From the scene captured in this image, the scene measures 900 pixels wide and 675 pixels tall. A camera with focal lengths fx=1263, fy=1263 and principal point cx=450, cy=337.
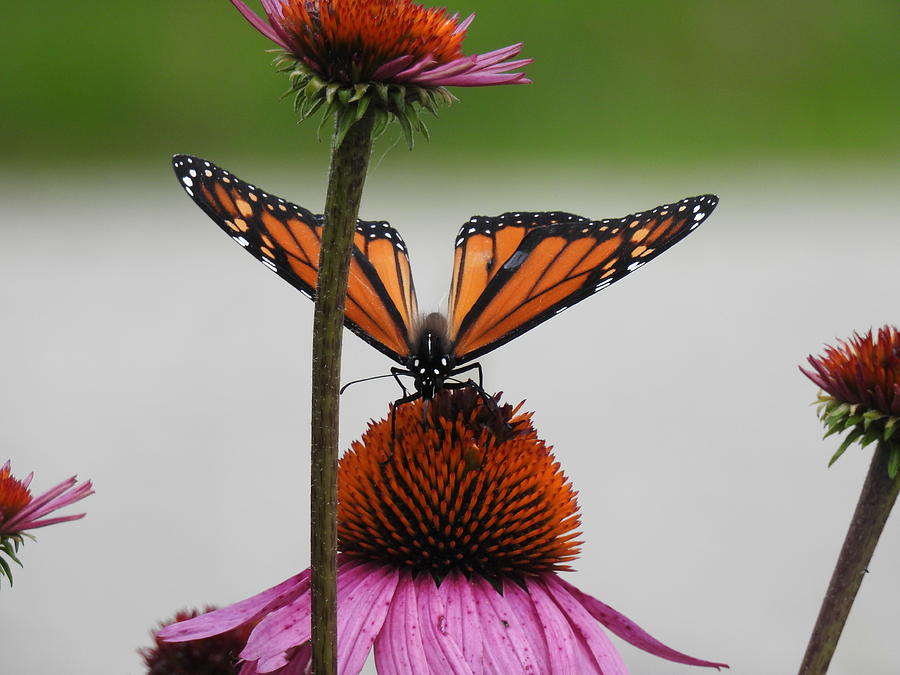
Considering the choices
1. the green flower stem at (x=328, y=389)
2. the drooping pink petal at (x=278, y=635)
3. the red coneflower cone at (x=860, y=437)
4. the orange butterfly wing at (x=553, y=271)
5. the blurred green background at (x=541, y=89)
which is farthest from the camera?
the blurred green background at (x=541, y=89)

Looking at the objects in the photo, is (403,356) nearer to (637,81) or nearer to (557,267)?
(557,267)

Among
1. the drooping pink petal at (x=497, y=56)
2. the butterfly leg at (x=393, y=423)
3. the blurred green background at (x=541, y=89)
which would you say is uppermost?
the blurred green background at (x=541, y=89)

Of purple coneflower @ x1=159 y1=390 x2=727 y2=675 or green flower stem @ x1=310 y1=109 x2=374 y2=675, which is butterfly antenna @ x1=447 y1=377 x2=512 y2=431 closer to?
purple coneflower @ x1=159 y1=390 x2=727 y2=675

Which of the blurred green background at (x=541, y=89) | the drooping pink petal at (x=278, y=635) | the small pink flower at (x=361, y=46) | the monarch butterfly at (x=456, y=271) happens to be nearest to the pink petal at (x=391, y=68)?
the small pink flower at (x=361, y=46)

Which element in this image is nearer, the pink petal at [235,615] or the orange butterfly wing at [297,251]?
the pink petal at [235,615]

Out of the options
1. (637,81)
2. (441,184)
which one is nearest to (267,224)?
(441,184)

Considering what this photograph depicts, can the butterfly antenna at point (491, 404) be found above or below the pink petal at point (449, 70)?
below

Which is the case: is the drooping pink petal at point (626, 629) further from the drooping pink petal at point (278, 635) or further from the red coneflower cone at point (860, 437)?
the drooping pink petal at point (278, 635)

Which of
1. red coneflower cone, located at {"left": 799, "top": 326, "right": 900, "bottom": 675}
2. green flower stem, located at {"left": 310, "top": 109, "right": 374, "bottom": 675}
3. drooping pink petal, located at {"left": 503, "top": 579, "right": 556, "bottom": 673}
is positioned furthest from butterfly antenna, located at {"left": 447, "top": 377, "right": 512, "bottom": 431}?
green flower stem, located at {"left": 310, "top": 109, "right": 374, "bottom": 675}
